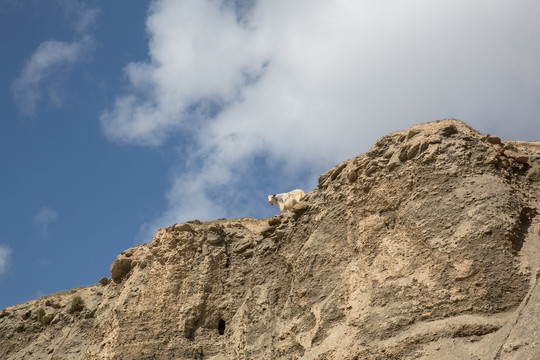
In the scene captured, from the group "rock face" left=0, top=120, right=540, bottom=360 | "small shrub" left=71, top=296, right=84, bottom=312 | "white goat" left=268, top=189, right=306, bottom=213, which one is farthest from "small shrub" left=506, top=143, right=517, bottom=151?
"small shrub" left=71, top=296, right=84, bottom=312

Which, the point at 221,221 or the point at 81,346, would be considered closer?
the point at 81,346

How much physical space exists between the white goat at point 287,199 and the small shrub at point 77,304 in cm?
1038

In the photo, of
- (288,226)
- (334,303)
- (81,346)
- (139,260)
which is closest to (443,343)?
(334,303)

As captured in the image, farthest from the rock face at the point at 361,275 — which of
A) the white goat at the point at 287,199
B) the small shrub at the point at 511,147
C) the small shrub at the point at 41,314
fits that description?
the white goat at the point at 287,199

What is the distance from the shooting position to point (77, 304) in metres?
29.7

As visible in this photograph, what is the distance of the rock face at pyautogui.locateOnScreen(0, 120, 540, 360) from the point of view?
16672 millimetres

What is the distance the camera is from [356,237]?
2102cm

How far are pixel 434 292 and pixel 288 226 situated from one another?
332 inches

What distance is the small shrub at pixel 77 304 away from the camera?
2958cm

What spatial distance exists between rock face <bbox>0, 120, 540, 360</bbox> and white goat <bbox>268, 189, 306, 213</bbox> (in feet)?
15.6

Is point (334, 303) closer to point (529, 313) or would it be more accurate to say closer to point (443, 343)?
point (443, 343)

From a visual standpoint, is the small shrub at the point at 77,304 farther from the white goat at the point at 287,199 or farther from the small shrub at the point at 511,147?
the small shrub at the point at 511,147

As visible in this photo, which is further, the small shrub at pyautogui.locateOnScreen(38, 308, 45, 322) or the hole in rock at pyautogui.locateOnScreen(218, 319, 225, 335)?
the small shrub at pyautogui.locateOnScreen(38, 308, 45, 322)

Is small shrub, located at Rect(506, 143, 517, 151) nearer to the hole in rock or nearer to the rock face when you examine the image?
the rock face
